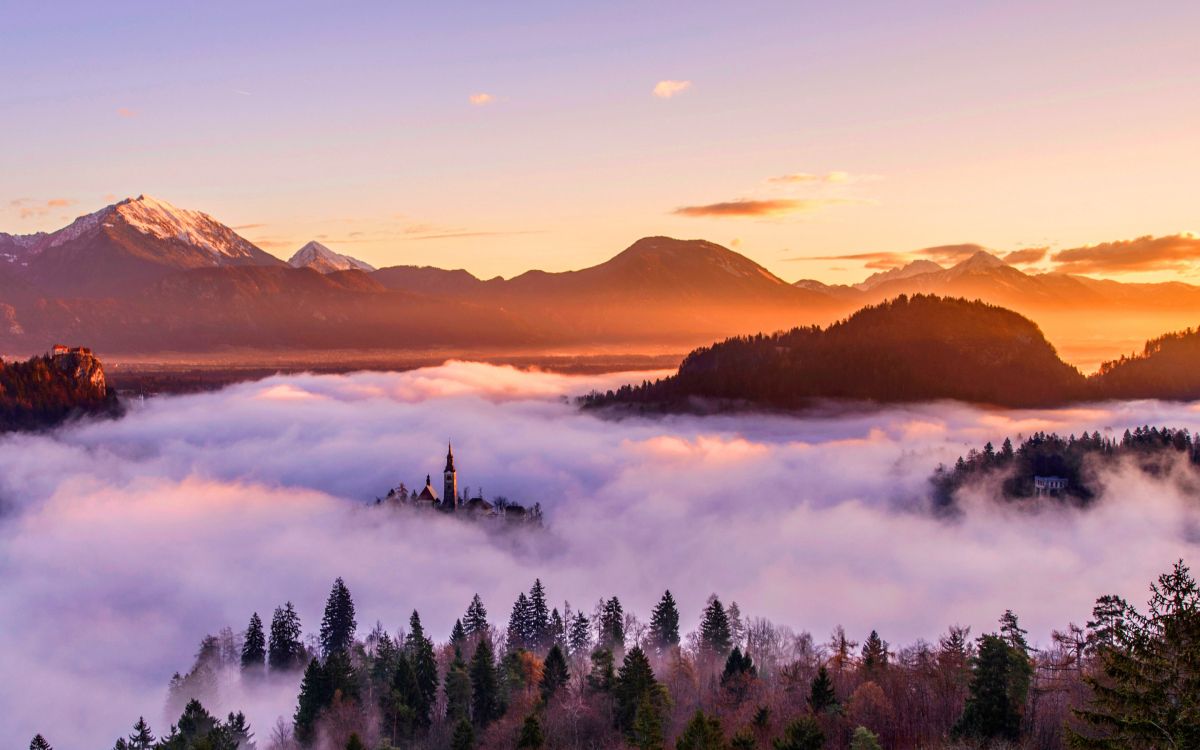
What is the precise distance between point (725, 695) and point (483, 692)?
21441 millimetres

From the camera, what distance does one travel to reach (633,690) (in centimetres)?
7531

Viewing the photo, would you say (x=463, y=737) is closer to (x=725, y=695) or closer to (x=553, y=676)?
(x=553, y=676)

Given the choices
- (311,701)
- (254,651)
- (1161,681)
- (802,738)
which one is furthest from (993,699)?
(254,651)

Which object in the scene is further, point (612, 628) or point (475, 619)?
point (475, 619)

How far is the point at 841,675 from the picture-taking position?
84188 millimetres

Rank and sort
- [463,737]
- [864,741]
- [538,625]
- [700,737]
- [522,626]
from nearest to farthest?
1. [864,741]
2. [700,737]
3. [463,737]
4. [522,626]
5. [538,625]

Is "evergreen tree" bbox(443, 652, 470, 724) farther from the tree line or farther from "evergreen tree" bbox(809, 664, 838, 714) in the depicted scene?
"evergreen tree" bbox(809, 664, 838, 714)

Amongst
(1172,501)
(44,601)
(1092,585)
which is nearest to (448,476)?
(44,601)

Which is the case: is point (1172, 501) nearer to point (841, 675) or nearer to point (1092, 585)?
point (1092, 585)

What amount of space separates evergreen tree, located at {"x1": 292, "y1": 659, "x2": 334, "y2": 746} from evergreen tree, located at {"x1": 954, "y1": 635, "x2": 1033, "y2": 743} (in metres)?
54.9

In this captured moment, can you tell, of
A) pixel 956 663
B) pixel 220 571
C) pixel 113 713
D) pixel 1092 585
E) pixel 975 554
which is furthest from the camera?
pixel 220 571

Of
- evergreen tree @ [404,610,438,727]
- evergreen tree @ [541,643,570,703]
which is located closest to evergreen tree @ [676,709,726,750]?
evergreen tree @ [541,643,570,703]

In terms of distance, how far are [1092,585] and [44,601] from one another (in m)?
189

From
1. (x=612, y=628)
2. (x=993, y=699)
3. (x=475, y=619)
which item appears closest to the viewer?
(x=993, y=699)
